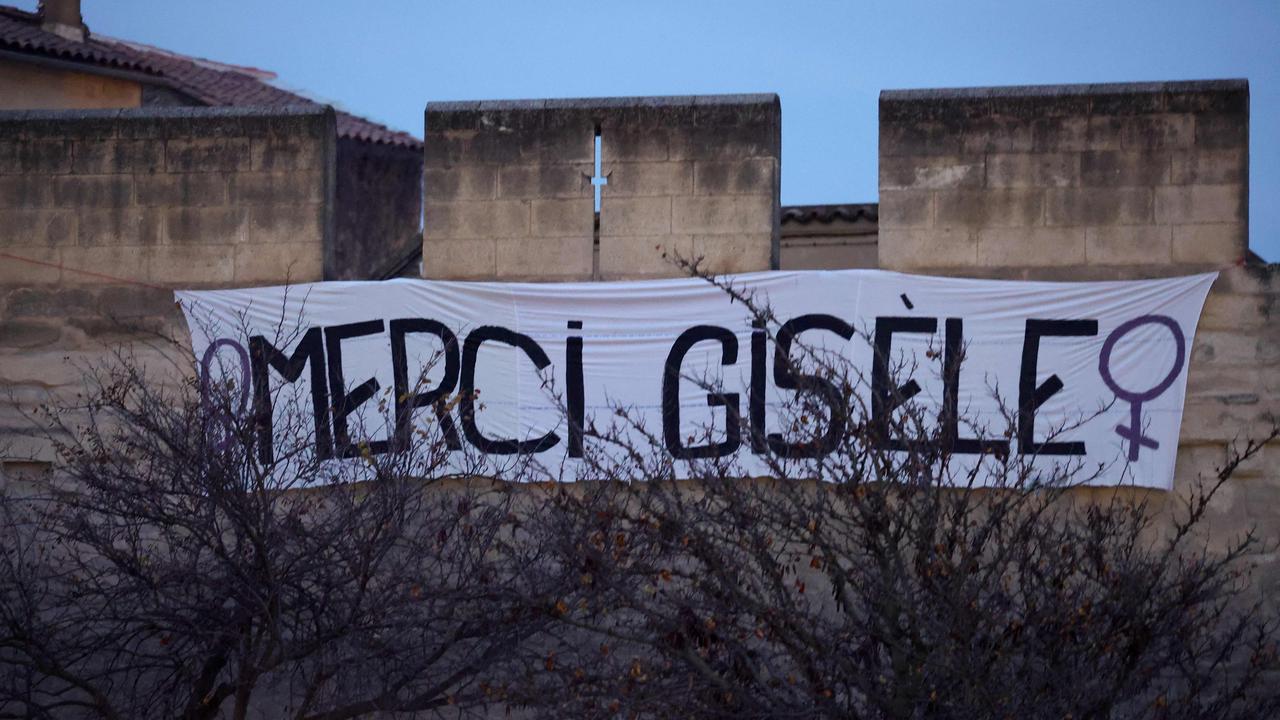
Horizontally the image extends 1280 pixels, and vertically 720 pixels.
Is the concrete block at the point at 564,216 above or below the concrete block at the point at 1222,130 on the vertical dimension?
below

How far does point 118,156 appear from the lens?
1092cm

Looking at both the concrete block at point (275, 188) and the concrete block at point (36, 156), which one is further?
the concrete block at point (36, 156)

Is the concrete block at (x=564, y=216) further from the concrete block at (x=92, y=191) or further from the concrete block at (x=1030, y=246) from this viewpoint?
the concrete block at (x=92, y=191)

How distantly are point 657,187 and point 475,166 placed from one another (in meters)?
1.14

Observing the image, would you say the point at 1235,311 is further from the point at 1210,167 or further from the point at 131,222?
the point at 131,222

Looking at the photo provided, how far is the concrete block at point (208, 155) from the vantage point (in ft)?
35.4

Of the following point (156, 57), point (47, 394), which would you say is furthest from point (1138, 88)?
point (156, 57)

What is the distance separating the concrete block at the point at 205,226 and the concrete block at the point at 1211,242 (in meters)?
5.73

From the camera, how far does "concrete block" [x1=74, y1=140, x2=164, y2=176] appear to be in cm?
1089

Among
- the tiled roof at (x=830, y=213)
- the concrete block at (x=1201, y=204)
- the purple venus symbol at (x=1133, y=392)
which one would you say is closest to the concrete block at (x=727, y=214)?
the purple venus symbol at (x=1133, y=392)

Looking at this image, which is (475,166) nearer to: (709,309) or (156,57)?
(709,309)

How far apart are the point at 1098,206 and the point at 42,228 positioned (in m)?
6.63

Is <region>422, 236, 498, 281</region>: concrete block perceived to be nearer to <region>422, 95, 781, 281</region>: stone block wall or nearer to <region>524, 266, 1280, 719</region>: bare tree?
<region>422, 95, 781, 281</region>: stone block wall

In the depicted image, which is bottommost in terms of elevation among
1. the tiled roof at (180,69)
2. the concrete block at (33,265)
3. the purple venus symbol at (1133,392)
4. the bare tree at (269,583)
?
the bare tree at (269,583)
